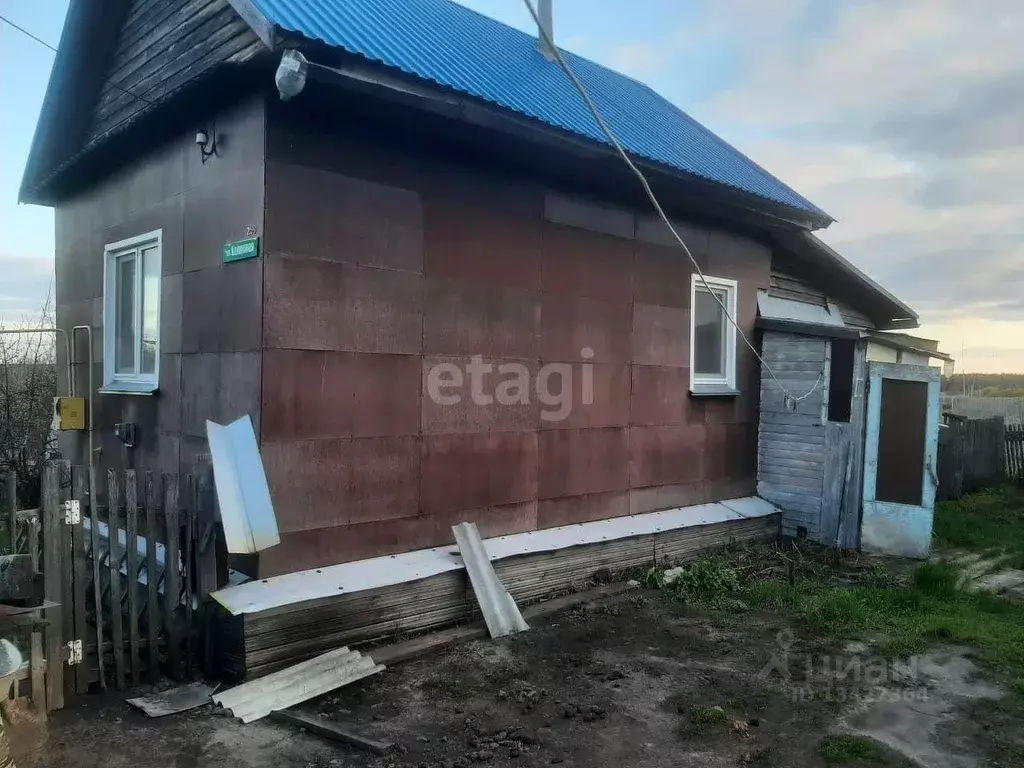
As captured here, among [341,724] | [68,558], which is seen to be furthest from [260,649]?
[68,558]

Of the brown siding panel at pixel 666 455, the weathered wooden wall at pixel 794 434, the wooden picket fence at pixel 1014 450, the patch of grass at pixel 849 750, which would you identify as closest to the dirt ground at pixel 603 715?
the patch of grass at pixel 849 750

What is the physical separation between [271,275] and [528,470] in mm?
2827

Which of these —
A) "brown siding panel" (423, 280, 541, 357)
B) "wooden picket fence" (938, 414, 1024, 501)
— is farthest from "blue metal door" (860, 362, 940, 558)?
"wooden picket fence" (938, 414, 1024, 501)

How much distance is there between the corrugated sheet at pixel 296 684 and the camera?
399cm

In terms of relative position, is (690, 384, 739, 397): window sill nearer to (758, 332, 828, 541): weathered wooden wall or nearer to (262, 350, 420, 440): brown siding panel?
(758, 332, 828, 541): weathered wooden wall

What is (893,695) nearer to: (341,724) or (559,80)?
(341,724)

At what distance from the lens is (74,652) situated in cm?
398

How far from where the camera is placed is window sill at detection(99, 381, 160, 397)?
5810 mm

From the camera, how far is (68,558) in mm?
3992

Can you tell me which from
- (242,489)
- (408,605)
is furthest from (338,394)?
(408,605)

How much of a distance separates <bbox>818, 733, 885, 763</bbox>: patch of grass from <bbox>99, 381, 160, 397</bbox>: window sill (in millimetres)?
5237

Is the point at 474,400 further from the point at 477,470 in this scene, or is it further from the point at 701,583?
the point at 701,583

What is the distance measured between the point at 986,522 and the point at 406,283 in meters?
8.99

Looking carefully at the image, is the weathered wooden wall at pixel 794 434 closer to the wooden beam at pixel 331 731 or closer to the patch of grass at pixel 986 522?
the patch of grass at pixel 986 522
